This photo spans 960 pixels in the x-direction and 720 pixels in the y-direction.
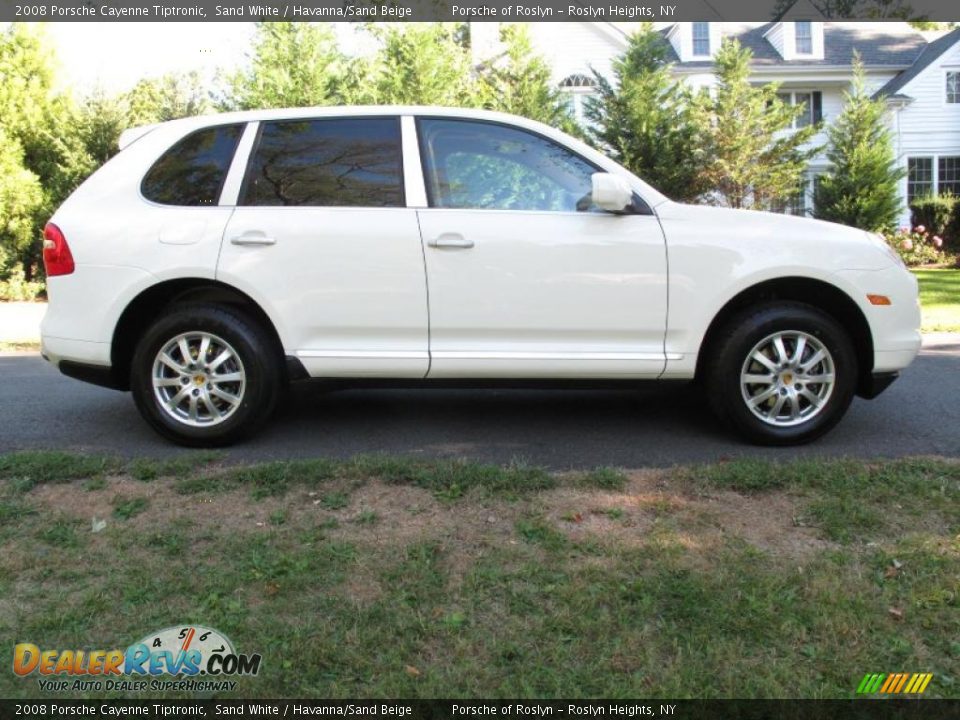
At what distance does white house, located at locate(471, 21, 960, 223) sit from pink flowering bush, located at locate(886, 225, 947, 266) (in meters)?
3.38

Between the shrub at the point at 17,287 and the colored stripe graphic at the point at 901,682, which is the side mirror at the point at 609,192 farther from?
the shrub at the point at 17,287

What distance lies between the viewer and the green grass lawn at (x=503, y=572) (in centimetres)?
244

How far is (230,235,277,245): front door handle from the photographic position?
4.61 m

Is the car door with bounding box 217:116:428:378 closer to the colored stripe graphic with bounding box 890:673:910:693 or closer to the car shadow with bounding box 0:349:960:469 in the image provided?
the car shadow with bounding box 0:349:960:469

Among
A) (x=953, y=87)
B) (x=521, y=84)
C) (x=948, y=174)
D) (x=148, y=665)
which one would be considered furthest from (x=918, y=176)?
(x=148, y=665)

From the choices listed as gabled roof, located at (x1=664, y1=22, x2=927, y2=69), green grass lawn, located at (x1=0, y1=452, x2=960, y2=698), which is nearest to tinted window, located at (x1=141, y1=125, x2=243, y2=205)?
green grass lawn, located at (x1=0, y1=452, x2=960, y2=698)

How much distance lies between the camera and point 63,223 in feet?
15.5

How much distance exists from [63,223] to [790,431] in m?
4.25

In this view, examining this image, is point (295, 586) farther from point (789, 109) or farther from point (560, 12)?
point (560, 12)

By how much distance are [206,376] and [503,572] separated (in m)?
2.46

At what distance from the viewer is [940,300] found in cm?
1294

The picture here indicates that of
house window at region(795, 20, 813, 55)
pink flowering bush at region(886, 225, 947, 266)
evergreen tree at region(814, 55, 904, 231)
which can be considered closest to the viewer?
pink flowering bush at region(886, 225, 947, 266)

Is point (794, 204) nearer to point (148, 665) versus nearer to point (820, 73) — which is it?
point (820, 73)

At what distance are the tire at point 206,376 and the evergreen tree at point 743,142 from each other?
1754 cm
